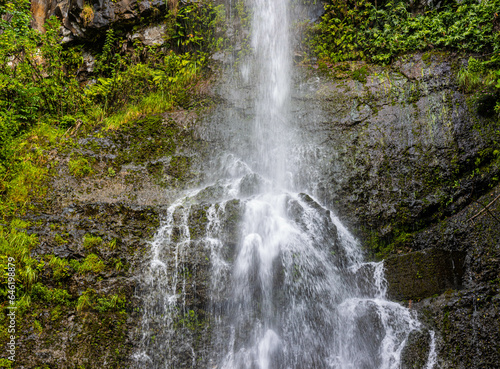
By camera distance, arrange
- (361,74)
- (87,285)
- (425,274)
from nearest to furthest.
→ 1. (87,285)
2. (425,274)
3. (361,74)

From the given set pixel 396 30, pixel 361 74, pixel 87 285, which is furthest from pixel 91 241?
pixel 396 30

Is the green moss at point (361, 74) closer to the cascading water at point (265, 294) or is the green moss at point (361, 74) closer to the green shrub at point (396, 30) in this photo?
the green shrub at point (396, 30)

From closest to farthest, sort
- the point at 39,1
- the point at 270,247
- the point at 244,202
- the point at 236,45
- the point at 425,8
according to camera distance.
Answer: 1. the point at 270,247
2. the point at 244,202
3. the point at 425,8
4. the point at 236,45
5. the point at 39,1

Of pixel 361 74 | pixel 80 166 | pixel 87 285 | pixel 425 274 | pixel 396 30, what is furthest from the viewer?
pixel 396 30

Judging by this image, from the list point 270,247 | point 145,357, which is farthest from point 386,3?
point 145,357

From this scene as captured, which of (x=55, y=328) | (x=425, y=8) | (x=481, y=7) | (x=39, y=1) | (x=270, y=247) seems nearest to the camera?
(x=55, y=328)

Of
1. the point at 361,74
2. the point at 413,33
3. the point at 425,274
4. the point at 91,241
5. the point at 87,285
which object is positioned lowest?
the point at 425,274

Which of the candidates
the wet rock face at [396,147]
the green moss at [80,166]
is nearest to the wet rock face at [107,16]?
the green moss at [80,166]

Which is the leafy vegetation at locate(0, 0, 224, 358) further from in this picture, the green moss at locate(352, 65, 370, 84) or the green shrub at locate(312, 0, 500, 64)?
the green moss at locate(352, 65, 370, 84)

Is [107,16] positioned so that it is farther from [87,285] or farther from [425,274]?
[425,274]

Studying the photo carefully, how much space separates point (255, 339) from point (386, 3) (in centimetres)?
861

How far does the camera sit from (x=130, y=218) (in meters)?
4.97

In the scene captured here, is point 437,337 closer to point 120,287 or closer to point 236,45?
point 120,287

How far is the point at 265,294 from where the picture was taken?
445 cm
